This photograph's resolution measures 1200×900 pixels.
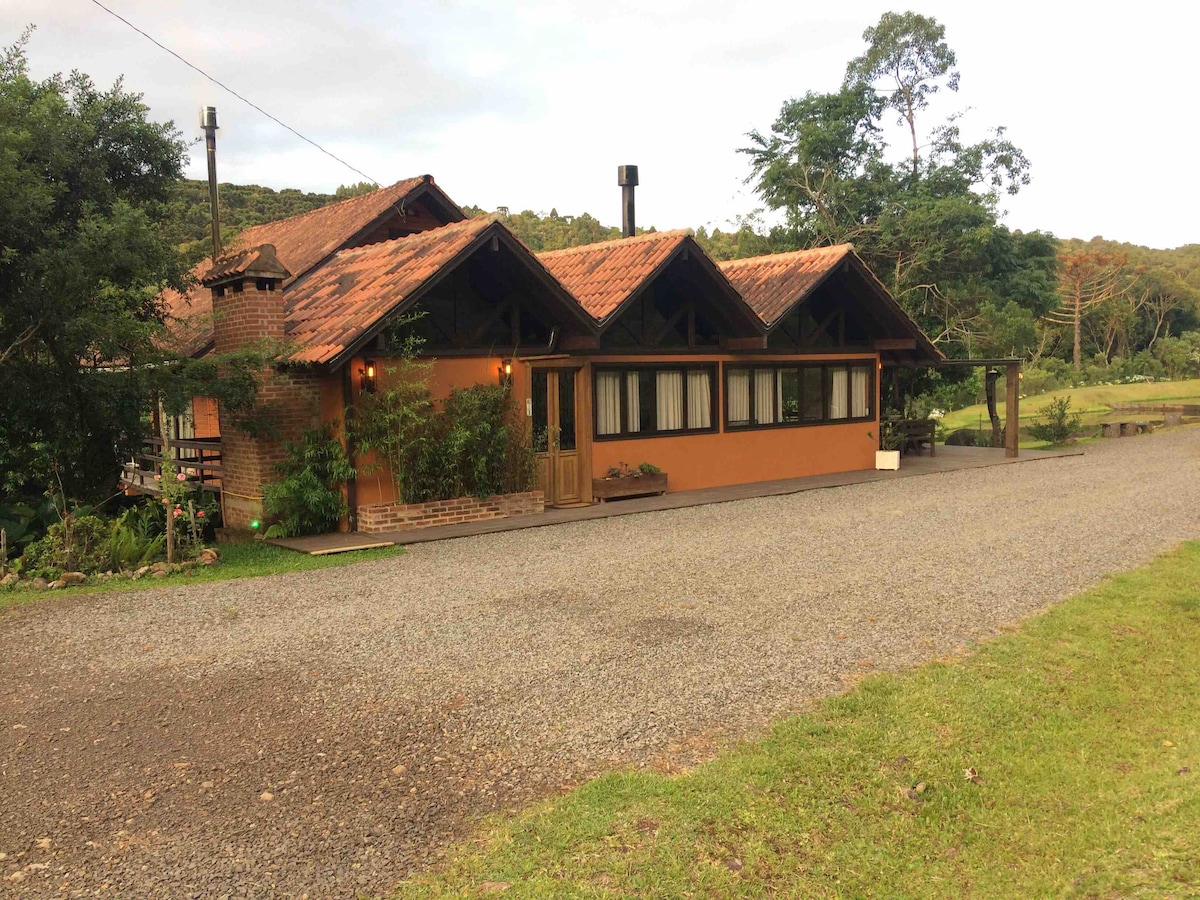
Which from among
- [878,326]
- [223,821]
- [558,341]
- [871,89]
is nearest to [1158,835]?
[223,821]

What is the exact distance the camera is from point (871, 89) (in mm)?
31000

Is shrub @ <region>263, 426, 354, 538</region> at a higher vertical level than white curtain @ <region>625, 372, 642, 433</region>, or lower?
lower

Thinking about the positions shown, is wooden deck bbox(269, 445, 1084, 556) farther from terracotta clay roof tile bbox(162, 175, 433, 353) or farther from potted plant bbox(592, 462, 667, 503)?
terracotta clay roof tile bbox(162, 175, 433, 353)

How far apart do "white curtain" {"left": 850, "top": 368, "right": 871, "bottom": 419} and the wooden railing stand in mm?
11273

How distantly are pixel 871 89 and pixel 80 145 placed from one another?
2557 centimetres

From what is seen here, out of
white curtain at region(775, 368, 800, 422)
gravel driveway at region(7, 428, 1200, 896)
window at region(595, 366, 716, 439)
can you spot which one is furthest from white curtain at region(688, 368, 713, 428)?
gravel driveway at region(7, 428, 1200, 896)

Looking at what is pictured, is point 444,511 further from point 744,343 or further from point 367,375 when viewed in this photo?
point 744,343

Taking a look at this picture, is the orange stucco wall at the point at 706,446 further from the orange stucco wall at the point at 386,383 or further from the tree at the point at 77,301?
the tree at the point at 77,301

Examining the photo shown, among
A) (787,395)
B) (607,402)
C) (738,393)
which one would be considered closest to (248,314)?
(607,402)

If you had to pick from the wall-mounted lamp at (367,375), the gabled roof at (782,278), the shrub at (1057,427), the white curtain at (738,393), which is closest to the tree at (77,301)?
the wall-mounted lamp at (367,375)

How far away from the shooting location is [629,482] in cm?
1442

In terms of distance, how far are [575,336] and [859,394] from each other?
24.4 feet

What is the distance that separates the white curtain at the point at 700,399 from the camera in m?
15.7

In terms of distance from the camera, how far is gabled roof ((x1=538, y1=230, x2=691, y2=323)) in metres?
13.7
